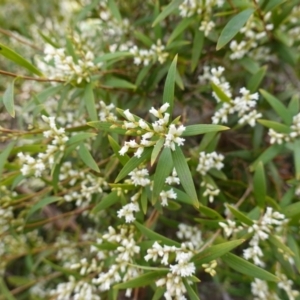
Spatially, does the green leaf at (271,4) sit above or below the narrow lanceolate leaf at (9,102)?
above

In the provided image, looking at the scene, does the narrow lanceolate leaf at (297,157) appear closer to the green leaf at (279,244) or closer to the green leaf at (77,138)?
the green leaf at (279,244)

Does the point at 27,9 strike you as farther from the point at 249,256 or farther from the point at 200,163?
the point at 249,256

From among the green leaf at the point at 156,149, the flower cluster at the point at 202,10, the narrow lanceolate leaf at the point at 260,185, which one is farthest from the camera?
the flower cluster at the point at 202,10

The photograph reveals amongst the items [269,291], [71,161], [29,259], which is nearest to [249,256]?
[269,291]

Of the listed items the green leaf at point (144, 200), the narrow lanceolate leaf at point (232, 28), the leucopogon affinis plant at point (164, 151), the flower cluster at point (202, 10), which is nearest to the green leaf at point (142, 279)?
the leucopogon affinis plant at point (164, 151)

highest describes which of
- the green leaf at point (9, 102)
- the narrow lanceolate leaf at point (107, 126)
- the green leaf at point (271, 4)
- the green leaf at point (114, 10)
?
the green leaf at point (114, 10)

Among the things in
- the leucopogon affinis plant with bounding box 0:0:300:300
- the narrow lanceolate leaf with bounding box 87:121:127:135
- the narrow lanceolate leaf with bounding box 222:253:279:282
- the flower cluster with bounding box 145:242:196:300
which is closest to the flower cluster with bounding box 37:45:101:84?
the leucopogon affinis plant with bounding box 0:0:300:300

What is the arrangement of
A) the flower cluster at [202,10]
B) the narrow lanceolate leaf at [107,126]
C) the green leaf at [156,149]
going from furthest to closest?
the flower cluster at [202,10]
the narrow lanceolate leaf at [107,126]
the green leaf at [156,149]
